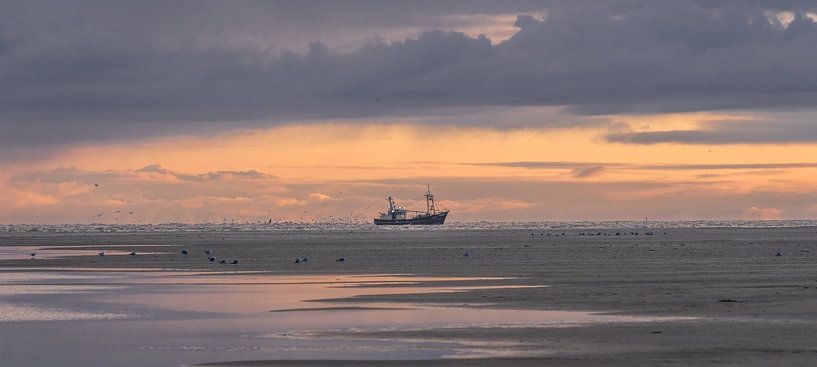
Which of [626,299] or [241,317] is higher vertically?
[626,299]

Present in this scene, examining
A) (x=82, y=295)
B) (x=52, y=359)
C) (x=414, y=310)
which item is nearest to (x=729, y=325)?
(x=414, y=310)

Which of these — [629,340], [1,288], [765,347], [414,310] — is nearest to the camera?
[765,347]

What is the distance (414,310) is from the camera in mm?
36656

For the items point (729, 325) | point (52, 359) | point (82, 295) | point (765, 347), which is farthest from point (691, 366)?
point (82, 295)

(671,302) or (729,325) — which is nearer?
(729,325)

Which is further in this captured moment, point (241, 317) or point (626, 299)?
point (626, 299)

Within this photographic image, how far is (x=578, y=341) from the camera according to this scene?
28.2 meters

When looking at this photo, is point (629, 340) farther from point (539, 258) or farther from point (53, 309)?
point (539, 258)

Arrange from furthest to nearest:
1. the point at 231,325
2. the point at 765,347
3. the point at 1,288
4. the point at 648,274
Answer: the point at 648,274
the point at 1,288
the point at 231,325
the point at 765,347

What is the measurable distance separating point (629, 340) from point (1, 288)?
27921 mm

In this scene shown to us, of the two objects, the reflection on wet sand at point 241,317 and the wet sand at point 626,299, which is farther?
the reflection on wet sand at point 241,317

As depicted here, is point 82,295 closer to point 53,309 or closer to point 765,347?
point 53,309

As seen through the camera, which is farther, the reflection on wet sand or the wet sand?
the reflection on wet sand

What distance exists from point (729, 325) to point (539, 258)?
1640 inches
